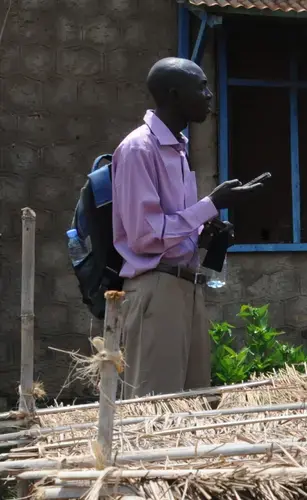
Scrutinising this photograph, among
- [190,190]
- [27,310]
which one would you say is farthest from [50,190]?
[27,310]

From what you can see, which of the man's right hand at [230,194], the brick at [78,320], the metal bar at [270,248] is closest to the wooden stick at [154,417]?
the man's right hand at [230,194]

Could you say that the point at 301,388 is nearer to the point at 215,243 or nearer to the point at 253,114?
the point at 215,243

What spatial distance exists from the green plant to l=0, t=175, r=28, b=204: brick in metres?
1.69

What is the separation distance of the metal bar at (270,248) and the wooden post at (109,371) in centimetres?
441

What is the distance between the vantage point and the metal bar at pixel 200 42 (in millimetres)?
6046

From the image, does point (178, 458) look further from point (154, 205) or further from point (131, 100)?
point (131, 100)

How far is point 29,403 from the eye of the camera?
304cm

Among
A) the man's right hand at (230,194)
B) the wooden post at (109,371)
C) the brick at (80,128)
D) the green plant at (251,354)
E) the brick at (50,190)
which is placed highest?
the brick at (80,128)

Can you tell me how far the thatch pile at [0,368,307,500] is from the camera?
1944mm

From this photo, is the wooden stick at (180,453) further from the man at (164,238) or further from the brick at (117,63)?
the brick at (117,63)

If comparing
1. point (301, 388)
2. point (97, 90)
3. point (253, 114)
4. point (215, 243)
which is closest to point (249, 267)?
point (253, 114)

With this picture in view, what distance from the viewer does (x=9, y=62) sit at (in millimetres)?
6477

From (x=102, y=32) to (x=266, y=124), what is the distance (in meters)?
1.40

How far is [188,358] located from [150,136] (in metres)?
0.90
